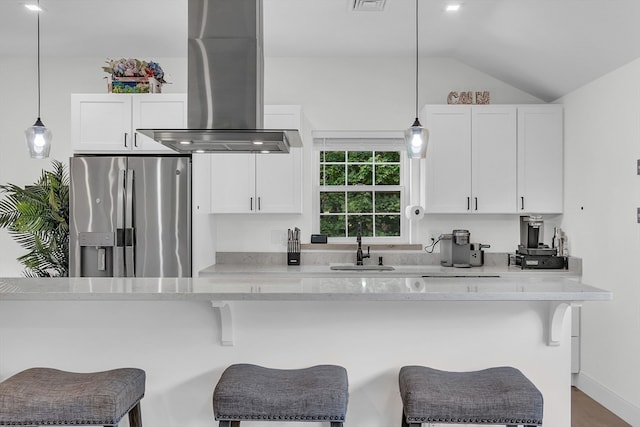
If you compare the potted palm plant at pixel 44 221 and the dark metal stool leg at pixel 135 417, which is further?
the potted palm plant at pixel 44 221

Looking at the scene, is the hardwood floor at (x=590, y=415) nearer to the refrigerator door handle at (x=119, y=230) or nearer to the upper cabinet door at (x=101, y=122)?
the refrigerator door handle at (x=119, y=230)

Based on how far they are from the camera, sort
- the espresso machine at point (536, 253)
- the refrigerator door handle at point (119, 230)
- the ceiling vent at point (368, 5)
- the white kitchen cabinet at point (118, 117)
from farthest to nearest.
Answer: the espresso machine at point (536, 253) < the white kitchen cabinet at point (118, 117) < the refrigerator door handle at point (119, 230) < the ceiling vent at point (368, 5)

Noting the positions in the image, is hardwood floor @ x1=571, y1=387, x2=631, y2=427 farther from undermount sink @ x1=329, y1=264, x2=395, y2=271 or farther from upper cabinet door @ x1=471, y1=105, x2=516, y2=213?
undermount sink @ x1=329, y1=264, x2=395, y2=271

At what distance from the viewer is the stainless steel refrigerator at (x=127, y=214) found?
379 centimetres

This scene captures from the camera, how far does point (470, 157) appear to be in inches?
170

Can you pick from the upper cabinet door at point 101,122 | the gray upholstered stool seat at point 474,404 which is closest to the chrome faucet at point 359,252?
the upper cabinet door at point 101,122

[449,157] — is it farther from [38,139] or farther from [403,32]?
[38,139]

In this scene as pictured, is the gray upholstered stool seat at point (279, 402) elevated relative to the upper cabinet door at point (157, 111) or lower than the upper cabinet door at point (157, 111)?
lower

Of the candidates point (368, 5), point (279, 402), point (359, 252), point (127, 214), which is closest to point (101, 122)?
point (127, 214)

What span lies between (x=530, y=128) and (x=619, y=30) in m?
1.28

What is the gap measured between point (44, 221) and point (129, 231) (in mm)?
702

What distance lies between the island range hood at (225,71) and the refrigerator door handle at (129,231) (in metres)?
1.41

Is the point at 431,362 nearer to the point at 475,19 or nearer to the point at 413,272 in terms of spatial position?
the point at 413,272

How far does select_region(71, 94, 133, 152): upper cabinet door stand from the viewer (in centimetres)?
404
